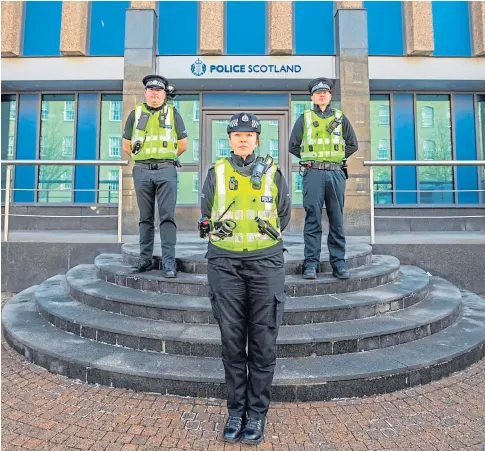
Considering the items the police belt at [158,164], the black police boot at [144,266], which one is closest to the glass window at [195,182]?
the black police boot at [144,266]

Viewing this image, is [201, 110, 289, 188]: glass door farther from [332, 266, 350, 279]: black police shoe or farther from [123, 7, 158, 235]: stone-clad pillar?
[332, 266, 350, 279]: black police shoe

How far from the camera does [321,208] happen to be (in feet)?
15.2

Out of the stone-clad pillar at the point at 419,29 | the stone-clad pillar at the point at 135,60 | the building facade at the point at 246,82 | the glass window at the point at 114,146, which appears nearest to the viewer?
the stone-clad pillar at the point at 135,60

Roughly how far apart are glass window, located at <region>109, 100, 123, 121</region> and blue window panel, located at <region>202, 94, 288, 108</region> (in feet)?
8.37

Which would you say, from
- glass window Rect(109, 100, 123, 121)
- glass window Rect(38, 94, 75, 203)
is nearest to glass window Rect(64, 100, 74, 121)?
glass window Rect(38, 94, 75, 203)

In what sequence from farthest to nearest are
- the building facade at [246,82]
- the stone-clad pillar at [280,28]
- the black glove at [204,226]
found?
the stone-clad pillar at [280,28], the building facade at [246,82], the black glove at [204,226]

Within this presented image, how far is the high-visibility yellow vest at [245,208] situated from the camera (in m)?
2.71

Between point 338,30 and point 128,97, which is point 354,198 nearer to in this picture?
point 338,30

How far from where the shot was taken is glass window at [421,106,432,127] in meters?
11.4

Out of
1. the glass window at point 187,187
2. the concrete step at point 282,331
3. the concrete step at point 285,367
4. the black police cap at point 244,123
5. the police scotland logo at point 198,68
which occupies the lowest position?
the concrete step at point 285,367

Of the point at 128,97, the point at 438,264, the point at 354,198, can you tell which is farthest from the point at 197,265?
the point at 128,97

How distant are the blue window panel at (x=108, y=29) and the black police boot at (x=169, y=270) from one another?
8.37 metres

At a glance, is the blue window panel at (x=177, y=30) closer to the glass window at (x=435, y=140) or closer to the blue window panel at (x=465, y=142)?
the glass window at (x=435, y=140)

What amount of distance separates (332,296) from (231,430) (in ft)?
7.36
